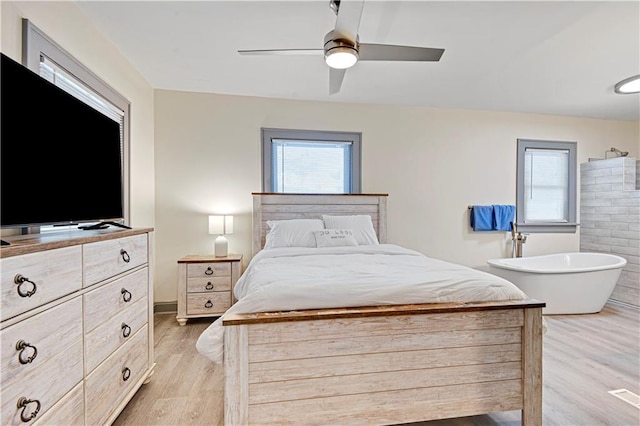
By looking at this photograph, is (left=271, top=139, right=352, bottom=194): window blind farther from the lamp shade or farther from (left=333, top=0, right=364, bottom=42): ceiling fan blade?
(left=333, top=0, right=364, bottom=42): ceiling fan blade

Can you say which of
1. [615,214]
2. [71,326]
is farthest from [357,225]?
[615,214]

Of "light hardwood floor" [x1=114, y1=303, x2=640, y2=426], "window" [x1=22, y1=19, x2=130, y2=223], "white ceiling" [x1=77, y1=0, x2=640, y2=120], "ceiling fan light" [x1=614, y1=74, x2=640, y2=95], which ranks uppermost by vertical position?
"white ceiling" [x1=77, y1=0, x2=640, y2=120]

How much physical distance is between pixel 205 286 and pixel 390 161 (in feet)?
8.59

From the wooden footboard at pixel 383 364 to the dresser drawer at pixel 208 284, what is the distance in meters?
1.86

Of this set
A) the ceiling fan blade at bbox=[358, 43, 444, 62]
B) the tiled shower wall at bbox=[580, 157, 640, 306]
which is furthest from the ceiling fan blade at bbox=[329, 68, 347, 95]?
the tiled shower wall at bbox=[580, 157, 640, 306]

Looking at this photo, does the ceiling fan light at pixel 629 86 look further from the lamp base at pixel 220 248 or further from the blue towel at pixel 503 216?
the lamp base at pixel 220 248

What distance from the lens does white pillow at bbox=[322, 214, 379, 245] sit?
3.30 metres

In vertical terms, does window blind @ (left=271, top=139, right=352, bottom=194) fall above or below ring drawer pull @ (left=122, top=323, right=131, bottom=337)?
above

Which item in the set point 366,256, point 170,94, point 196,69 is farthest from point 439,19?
point 170,94

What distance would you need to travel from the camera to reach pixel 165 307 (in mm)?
3479

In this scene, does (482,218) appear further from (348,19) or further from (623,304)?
(348,19)

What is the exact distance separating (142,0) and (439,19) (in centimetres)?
196

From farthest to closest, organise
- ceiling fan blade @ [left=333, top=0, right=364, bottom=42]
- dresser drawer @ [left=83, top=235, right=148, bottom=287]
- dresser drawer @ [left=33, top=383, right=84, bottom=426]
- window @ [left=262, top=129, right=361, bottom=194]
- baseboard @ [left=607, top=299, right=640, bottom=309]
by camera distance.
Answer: baseboard @ [left=607, top=299, right=640, bottom=309] < window @ [left=262, top=129, right=361, bottom=194] < ceiling fan blade @ [left=333, top=0, right=364, bottom=42] < dresser drawer @ [left=83, top=235, right=148, bottom=287] < dresser drawer @ [left=33, top=383, right=84, bottom=426]

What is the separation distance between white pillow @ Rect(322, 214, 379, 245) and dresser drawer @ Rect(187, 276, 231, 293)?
3.89ft
